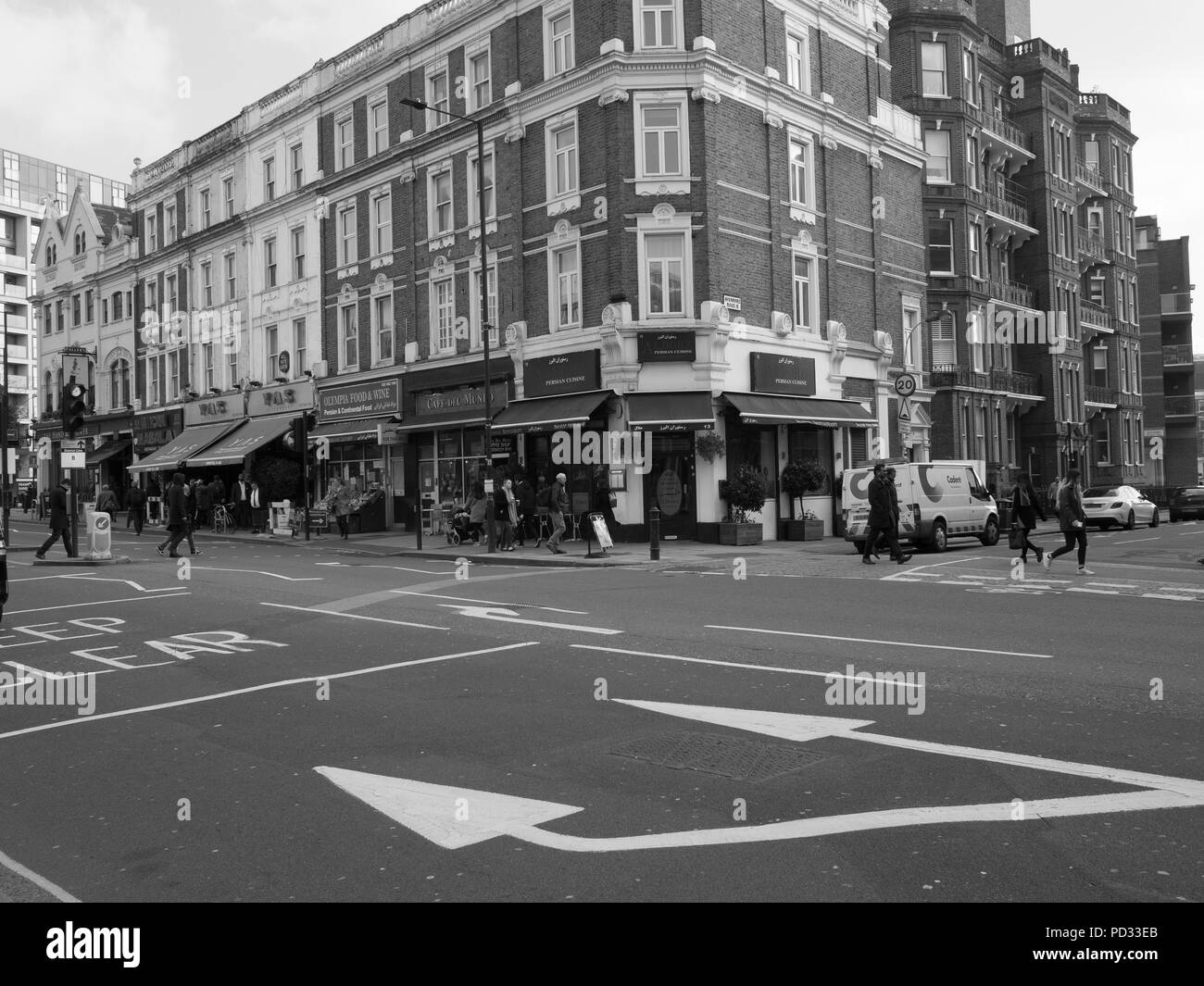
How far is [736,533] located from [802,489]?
10.3 ft

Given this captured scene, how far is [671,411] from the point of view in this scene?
2661 cm

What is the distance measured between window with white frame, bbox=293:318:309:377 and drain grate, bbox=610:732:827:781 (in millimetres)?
35337

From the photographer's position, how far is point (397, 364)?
115 ft

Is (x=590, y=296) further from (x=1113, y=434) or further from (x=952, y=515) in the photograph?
(x=1113, y=434)

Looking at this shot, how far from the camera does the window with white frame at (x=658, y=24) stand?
89.8ft

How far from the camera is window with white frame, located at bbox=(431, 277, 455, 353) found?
32.8 m

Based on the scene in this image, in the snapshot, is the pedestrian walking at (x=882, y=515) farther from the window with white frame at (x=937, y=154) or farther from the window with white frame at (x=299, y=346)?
the window with white frame at (x=299, y=346)

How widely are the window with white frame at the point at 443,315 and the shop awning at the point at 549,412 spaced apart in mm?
4371

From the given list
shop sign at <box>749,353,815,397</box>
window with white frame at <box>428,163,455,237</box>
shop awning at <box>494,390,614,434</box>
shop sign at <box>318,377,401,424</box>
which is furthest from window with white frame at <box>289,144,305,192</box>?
shop sign at <box>749,353,815,397</box>

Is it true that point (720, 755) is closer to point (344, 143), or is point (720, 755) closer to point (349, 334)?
point (349, 334)

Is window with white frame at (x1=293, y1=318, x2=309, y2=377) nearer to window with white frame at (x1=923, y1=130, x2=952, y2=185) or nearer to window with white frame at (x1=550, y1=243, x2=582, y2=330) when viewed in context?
window with white frame at (x1=550, y1=243, x2=582, y2=330)

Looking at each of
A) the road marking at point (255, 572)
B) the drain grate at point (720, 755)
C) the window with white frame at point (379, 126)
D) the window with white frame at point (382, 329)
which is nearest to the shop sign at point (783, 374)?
the window with white frame at point (382, 329)

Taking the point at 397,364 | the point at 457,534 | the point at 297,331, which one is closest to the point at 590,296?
the point at 457,534

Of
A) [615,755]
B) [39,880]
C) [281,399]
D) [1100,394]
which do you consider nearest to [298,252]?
[281,399]
